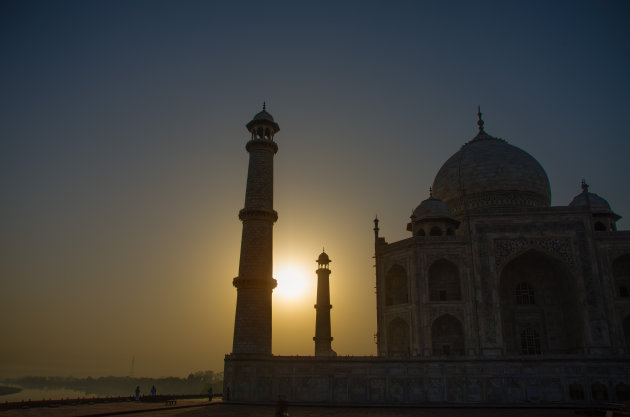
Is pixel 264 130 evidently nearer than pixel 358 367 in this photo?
No

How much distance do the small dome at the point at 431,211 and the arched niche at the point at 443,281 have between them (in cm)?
313

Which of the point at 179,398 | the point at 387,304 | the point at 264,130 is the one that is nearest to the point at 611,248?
the point at 387,304

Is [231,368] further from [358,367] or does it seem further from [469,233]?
[469,233]

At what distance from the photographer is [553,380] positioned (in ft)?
63.5

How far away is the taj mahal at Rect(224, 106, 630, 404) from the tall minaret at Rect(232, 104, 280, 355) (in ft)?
0.16

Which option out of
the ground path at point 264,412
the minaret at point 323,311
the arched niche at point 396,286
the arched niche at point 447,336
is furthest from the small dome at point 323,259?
the ground path at point 264,412

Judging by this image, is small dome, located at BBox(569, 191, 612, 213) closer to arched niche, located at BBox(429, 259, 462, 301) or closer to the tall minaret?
arched niche, located at BBox(429, 259, 462, 301)

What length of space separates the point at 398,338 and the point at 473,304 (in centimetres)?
448

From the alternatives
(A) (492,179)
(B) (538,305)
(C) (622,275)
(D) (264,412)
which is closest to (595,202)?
(C) (622,275)

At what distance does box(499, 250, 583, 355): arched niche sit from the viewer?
25.3 meters

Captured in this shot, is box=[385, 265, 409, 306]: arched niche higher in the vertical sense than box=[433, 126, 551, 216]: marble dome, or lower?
lower

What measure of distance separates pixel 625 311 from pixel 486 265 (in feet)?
22.2

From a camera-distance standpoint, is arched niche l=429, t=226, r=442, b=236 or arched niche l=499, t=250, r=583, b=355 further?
arched niche l=429, t=226, r=442, b=236

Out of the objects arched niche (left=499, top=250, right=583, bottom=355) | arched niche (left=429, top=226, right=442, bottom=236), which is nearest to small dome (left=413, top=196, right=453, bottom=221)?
arched niche (left=429, top=226, right=442, bottom=236)
